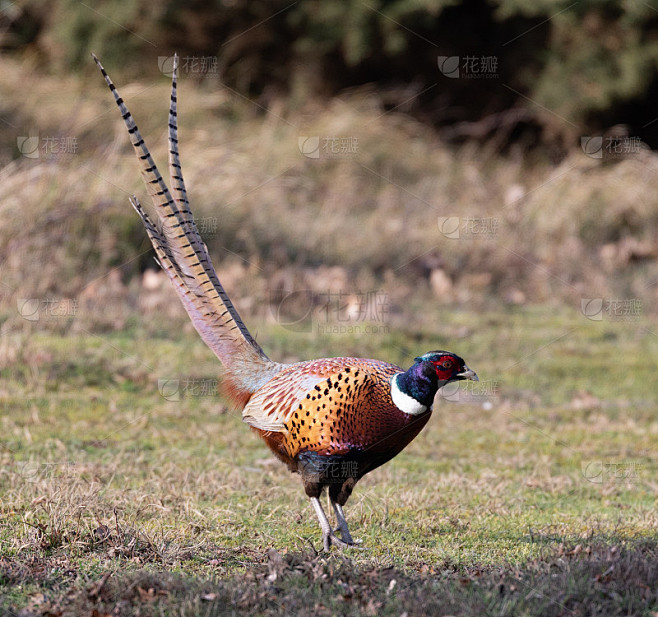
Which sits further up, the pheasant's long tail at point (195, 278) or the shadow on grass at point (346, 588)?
the pheasant's long tail at point (195, 278)

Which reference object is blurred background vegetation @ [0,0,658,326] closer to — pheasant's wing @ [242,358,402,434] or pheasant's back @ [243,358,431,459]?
pheasant's wing @ [242,358,402,434]

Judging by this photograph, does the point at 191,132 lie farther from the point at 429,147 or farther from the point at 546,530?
the point at 546,530

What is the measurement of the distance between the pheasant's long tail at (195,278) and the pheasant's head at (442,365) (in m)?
0.92

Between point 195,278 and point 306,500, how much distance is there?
1.42 meters

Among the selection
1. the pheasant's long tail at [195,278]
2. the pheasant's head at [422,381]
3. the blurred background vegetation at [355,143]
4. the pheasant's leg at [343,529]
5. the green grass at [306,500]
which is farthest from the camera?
the blurred background vegetation at [355,143]

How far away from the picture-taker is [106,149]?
9227 mm

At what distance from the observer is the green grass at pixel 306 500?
3375mm

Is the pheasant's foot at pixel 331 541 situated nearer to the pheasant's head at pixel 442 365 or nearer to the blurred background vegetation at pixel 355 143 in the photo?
the pheasant's head at pixel 442 365

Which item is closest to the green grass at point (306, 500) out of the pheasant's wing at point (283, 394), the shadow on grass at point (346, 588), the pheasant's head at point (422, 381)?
the shadow on grass at point (346, 588)

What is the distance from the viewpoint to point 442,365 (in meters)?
3.85

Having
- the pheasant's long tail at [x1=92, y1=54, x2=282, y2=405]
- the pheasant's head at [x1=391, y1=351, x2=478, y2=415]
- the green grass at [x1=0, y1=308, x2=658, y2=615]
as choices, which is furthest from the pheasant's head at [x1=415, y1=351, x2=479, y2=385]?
the pheasant's long tail at [x1=92, y1=54, x2=282, y2=405]

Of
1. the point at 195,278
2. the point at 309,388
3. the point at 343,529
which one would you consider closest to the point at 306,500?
the point at 343,529

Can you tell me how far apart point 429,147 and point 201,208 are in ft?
19.6

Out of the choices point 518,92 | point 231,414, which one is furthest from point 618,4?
point 231,414
